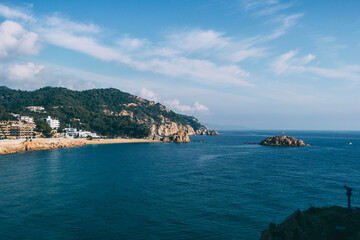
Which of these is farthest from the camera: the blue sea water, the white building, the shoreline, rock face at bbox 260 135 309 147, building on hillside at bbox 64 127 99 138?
building on hillside at bbox 64 127 99 138

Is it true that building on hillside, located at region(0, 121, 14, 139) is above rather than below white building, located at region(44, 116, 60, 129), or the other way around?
below

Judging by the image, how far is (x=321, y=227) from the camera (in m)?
16.8

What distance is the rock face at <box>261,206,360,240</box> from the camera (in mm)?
16406

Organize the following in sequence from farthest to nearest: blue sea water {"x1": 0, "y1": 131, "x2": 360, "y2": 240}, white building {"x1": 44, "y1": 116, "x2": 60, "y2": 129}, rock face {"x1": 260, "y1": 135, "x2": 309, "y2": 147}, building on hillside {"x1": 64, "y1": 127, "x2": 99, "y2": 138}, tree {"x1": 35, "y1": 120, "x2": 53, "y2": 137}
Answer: building on hillside {"x1": 64, "y1": 127, "x2": 99, "y2": 138} < white building {"x1": 44, "y1": 116, "x2": 60, "y2": 129} < rock face {"x1": 260, "y1": 135, "x2": 309, "y2": 147} < tree {"x1": 35, "y1": 120, "x2": 53, "y2": 137} < blue sea water {"x1": 0, "y1": 131, "x2": 360, "y2": 240}

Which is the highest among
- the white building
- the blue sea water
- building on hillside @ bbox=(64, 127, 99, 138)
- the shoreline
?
the white building

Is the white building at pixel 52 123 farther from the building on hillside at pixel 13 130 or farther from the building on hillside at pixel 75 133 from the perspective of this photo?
the building on hillside at pixel 13 130

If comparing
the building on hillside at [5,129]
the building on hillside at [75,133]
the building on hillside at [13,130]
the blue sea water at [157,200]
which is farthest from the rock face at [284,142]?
the building on hillside at [5,129]

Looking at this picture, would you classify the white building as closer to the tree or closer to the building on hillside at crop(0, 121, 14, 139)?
the tree

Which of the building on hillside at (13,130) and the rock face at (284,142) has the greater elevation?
the building on hillside at (13,130)

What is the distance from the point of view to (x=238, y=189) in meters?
41.8

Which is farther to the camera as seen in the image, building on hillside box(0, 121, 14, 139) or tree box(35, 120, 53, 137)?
tree box(35, 120, 53, 137)

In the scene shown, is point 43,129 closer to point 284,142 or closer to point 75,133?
point 75,133

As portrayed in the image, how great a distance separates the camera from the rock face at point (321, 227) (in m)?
16.4

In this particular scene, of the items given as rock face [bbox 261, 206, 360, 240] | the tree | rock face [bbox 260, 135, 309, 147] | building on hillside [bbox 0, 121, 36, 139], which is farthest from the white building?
rock face [bbox 261, 206, 360, 240]
